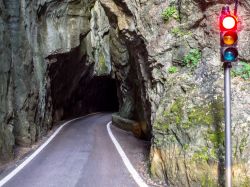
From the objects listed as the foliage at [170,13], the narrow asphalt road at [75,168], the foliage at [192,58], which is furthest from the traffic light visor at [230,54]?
the foliage at [170,13]

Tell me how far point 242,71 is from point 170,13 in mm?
3253

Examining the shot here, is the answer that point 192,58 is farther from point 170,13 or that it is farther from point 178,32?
point 170,13

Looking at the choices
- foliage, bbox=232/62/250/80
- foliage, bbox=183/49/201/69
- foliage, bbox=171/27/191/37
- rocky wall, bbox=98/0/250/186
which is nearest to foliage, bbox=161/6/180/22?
rocky wall, bbox=98/0/250/186

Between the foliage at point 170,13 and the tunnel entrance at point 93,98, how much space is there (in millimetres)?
Answer: 22385

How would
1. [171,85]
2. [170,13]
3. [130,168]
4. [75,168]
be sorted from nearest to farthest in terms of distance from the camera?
[171,85] → [130,168] → [75,168] → [170,13]

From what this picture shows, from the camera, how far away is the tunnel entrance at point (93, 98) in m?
37.4

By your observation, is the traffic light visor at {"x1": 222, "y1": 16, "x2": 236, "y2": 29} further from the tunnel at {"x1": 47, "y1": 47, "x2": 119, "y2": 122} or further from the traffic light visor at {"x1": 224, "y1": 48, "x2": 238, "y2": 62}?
the tunnel at {"x1": 47, "y1": 47, "x2": 119, "y2": 122}

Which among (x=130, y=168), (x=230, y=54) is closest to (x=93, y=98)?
(x=130, y=168)

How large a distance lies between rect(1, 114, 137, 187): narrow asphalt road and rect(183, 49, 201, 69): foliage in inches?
130

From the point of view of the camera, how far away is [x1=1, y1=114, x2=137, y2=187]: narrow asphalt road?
941cm

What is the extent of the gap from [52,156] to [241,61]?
739cm

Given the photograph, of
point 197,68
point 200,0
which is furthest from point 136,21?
point 197,68

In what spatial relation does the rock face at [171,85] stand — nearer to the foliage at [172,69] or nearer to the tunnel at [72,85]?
the foliage at [172,69]

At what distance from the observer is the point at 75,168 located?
36.6 feet
